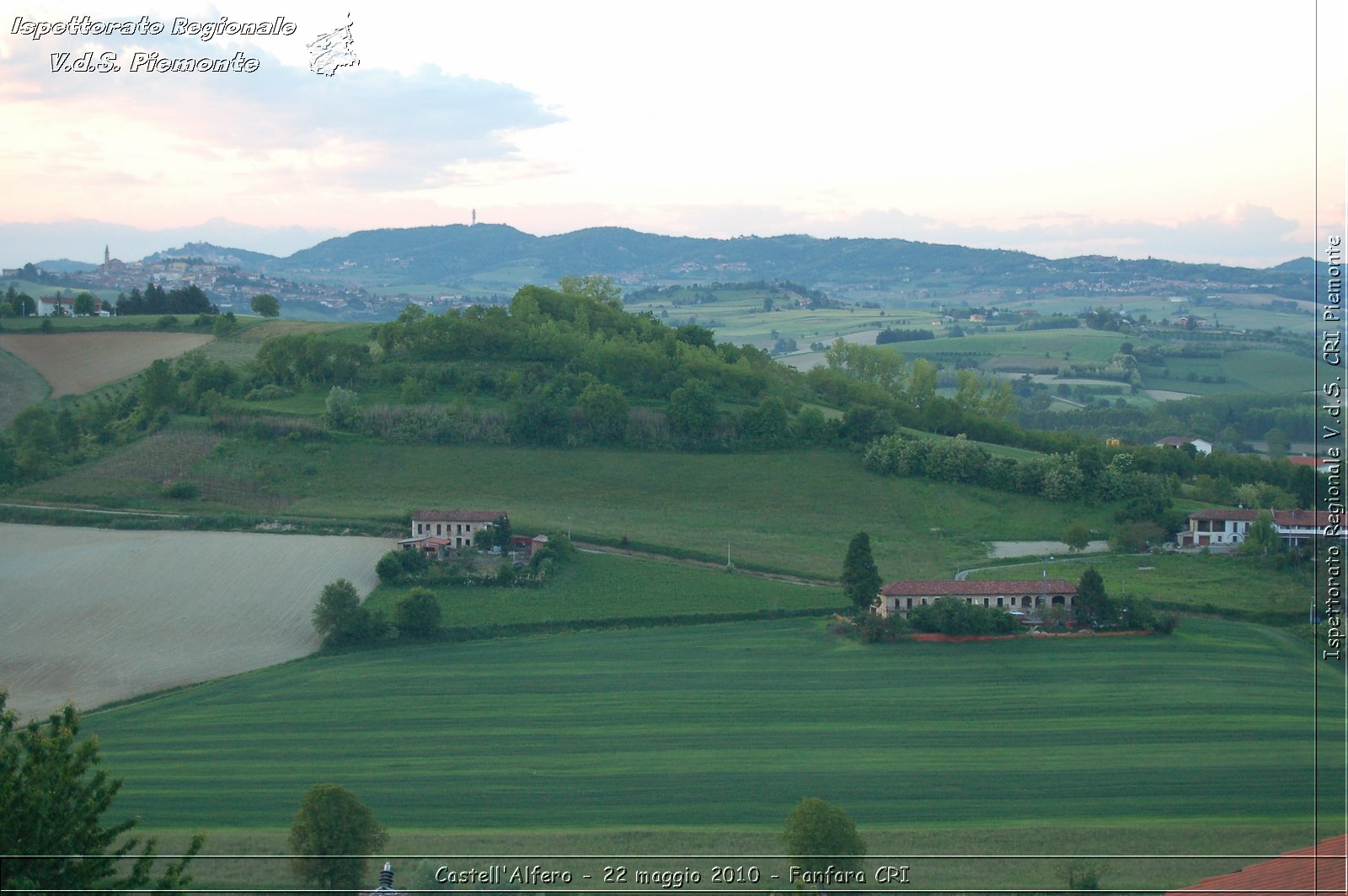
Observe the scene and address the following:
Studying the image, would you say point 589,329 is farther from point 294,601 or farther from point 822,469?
point 294,601

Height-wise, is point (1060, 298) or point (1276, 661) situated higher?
point (1060, 298)

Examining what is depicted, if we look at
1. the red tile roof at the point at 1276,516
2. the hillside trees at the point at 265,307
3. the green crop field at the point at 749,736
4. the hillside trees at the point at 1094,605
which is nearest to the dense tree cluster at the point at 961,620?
the green crop field at the point at 749,736

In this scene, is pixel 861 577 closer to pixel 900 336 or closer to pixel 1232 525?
pixel 1232 525

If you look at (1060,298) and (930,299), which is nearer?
(1060,298)

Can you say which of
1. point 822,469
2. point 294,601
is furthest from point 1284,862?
point 822,469

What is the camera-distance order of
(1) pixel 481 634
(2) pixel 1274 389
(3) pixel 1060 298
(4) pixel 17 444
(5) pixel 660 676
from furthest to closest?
(3) pixel 1060 298 → (2) pixel 1274 389 → (4) pixel 17 444 → (1) pixel 481 634 → (5) pixel 660 676

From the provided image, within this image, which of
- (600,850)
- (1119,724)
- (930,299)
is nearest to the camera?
(600,850)
